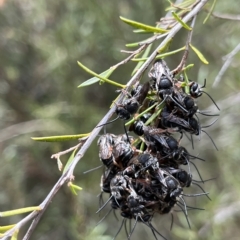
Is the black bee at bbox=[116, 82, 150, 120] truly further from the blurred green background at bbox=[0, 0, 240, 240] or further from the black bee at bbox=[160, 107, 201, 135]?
the blurred green background at bbox=[0, 0, 240, 240]

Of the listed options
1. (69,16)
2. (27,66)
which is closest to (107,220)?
(27,66)

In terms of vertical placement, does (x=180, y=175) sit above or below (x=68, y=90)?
above

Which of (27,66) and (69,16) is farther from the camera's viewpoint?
(27,66)

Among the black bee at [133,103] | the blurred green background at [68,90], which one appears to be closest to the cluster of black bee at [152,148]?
the black bee at [133,103]

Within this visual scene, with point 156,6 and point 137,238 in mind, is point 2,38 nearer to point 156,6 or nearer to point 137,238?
point 156,6

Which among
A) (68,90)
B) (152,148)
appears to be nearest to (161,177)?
(152,148)

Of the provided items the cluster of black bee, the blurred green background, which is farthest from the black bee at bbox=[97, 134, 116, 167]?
the blurred green background

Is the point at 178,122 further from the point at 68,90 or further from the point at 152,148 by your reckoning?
the point at 68,90

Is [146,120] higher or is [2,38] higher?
[146,120]
